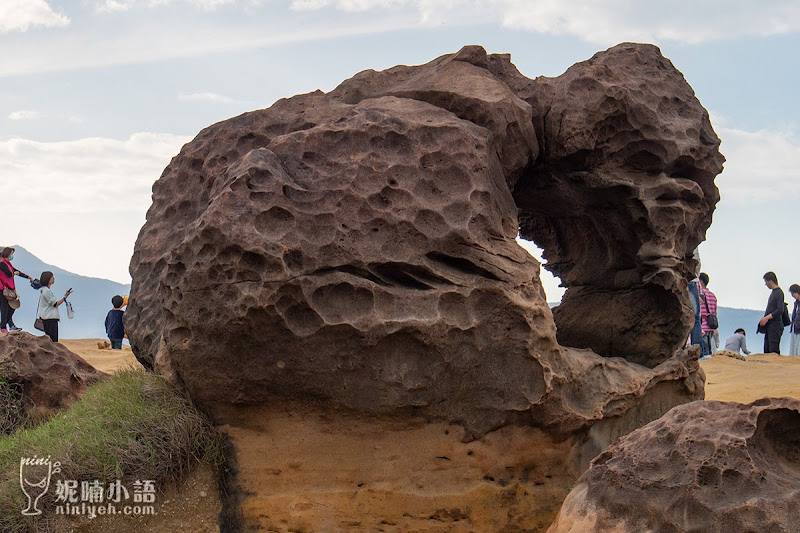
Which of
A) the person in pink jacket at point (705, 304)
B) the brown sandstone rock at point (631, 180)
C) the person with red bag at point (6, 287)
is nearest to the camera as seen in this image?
the brown sandstone rock at point (631, 180)

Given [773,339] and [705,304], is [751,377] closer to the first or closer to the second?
[705,304]

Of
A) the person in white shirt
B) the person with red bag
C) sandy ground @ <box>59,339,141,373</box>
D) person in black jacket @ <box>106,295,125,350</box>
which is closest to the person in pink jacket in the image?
the person in white shirt

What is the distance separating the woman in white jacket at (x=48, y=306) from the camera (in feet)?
34.2

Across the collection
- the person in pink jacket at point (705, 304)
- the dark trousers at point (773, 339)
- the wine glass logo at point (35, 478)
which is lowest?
the wine glass logo at point (35, 478)

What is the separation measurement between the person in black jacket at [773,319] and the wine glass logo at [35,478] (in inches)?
357

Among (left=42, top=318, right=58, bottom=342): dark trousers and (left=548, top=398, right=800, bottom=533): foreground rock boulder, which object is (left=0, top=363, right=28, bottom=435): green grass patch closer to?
(left=548, top=398, right=800, bottom=533): foreground rock boulder

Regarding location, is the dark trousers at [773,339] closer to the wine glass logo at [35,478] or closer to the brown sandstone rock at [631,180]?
the brown sandstone rock at [631,180]

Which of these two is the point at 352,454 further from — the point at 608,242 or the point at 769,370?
the point at 769,370

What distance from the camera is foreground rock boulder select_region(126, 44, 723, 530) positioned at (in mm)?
3986

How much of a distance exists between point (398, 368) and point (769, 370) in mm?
6999

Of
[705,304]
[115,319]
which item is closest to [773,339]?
[705,304]

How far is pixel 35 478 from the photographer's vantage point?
4.28 meters

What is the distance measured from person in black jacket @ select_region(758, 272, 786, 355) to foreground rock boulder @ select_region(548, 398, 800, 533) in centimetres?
828

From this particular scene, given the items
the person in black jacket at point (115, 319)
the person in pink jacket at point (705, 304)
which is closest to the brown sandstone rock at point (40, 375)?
the person in black jacket at point (115, 319)
